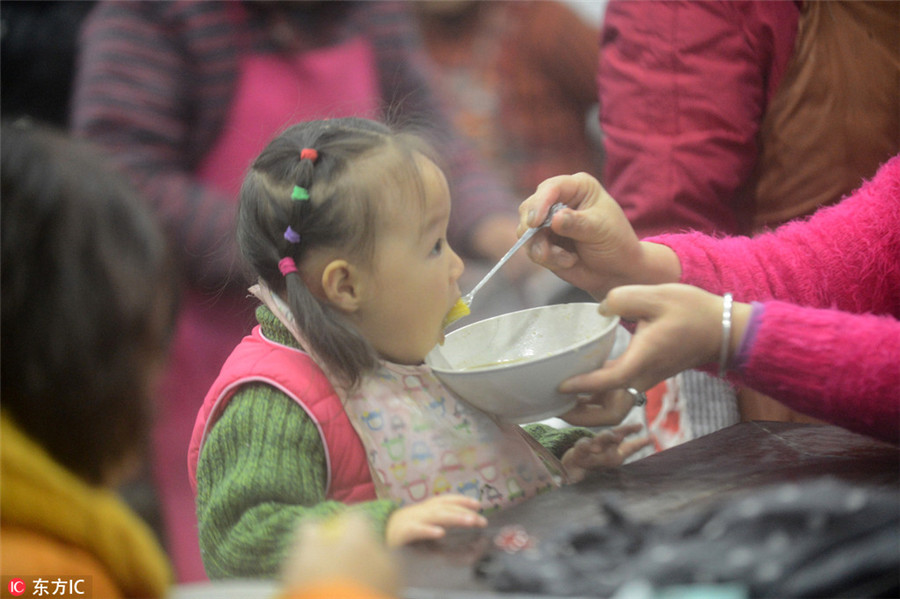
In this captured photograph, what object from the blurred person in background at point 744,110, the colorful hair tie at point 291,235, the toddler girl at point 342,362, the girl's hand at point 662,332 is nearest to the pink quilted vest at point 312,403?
the toddler girl at point 342,362

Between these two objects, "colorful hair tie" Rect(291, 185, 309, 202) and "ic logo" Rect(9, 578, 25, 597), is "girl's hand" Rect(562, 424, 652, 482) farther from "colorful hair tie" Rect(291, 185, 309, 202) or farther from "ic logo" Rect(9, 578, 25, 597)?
"ic logo" Rect(9, 578, 25, 597)

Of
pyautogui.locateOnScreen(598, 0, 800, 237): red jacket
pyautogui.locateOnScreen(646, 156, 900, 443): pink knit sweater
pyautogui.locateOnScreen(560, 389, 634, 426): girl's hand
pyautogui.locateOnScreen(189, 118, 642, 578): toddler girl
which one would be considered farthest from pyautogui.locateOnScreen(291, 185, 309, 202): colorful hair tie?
pyautogui.locateOnScreen(598, 0, 800, 237): red jacket

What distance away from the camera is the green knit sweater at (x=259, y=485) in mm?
875

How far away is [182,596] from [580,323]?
0.59m

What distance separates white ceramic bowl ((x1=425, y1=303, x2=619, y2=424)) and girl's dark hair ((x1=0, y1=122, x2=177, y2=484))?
0.36 metres

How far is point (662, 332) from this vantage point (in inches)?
37.4

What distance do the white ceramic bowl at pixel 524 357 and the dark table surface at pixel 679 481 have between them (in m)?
0.11

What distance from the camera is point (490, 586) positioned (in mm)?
699

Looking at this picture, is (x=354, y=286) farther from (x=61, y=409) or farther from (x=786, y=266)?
(x=786, y=266)

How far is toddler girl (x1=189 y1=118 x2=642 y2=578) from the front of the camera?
0.94m

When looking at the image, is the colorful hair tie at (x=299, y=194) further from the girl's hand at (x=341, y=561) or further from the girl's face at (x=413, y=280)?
A: the girl's hand at (x=341, y=561)

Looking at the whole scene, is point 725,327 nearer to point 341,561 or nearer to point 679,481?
point 679,481

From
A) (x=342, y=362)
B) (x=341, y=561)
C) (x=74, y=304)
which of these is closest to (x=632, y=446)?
(x=342, y=362)

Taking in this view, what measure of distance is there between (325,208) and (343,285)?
0.09 meters
